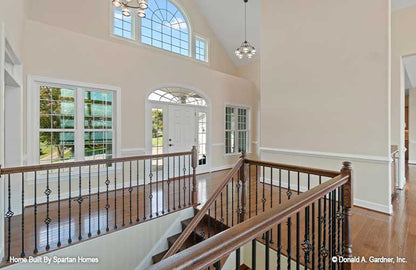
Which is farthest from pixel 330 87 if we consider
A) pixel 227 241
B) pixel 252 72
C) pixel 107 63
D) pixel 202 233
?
pixel 107 63

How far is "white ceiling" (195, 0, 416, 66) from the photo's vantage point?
620 cm

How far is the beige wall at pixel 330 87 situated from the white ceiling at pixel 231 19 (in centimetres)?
162

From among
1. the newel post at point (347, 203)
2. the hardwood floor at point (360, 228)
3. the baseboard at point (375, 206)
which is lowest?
the hardwood floor at point (360, 228)

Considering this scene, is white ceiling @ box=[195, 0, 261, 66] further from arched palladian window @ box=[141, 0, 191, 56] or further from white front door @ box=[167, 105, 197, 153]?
white front door @ box=[167, 105, 197, 153]

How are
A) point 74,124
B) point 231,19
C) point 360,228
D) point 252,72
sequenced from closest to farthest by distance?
point 360,228 → point 74,124 → point 231,19 → point 252,72

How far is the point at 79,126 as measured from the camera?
13.2 feet

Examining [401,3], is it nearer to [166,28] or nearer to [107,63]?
[166,28]

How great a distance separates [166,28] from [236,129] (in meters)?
3.73

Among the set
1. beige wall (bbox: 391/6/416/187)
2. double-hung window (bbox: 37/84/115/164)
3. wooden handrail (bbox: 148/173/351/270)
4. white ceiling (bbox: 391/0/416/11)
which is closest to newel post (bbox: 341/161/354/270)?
wooden handrail (bbox: 148/173/351/270)

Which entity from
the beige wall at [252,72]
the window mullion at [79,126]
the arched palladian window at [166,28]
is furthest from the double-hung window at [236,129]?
the window mullion at [79,126]

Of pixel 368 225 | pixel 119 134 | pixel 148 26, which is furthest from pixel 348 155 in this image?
pixel 148 26

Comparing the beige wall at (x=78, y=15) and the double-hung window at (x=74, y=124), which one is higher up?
the beige wall at (x=78, y=15)

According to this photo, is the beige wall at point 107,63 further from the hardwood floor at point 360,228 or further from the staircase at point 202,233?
the staircase at point 202,233

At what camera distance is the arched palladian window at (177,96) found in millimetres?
5120
